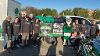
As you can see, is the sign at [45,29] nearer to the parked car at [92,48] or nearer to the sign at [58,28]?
the sign at [58,28]

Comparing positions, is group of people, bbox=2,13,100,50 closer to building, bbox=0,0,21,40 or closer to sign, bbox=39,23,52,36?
sign, bbox=39,23,52,36

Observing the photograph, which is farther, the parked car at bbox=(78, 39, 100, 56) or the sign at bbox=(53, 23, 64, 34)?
the sign at bbox=(53, 23, 64, 34)

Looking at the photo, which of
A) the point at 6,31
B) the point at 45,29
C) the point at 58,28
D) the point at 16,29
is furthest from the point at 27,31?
the point at 58,28

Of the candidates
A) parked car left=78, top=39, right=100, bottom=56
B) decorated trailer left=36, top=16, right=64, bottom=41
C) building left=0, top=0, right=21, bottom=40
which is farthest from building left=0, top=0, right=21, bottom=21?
parked car left=78, top=39, right=100, bottom=56

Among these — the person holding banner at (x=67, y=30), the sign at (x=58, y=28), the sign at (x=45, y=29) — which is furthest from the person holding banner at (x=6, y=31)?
the sign at (x=58, y=28)

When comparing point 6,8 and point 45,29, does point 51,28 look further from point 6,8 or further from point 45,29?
point 6,8

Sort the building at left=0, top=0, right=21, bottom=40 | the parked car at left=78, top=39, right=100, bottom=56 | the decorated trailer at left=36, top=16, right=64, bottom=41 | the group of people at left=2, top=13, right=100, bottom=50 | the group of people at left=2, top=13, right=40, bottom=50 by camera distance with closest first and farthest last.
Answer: the parked car at left=78, top=39, right=100, bottom=56, the group of people at left=2, top=13, right=40, bottom=50, the group of people at left=2, top=13, right=100, bottom=50, the decorated trailer at left=36, top=16, right=64, bottom=41, the building at left=0, top=0, right=21, bottom=40

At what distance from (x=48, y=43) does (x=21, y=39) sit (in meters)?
2.39

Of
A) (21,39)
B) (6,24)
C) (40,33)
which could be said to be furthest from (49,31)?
(6,24)

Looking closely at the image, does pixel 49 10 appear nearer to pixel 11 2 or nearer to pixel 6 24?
pixel 11 2

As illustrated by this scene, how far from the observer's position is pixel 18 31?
1527cm

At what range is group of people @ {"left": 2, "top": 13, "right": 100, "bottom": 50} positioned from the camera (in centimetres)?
1466

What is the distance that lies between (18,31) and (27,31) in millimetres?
510

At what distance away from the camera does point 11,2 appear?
20.4 metres
